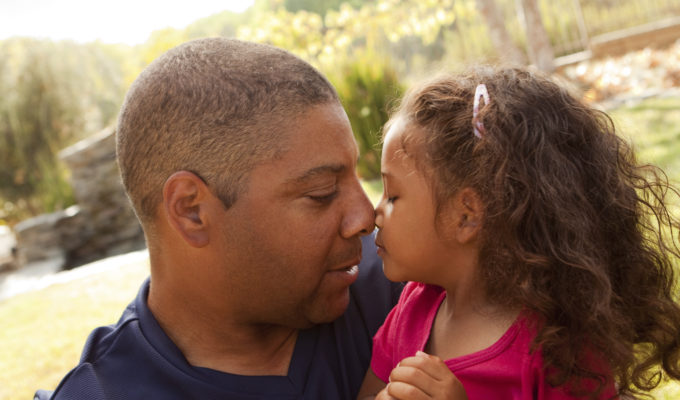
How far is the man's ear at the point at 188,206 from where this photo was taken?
6.47 feet

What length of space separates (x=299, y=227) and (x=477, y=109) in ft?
2.12

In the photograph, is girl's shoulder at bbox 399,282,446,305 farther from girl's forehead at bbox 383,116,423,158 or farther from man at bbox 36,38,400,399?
girl's forehead at bbox 383,116,423,158

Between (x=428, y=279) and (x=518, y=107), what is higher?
(x=518, y=107)

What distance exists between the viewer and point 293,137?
1.94 meters

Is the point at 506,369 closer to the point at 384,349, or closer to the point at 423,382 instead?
the point at 423,382

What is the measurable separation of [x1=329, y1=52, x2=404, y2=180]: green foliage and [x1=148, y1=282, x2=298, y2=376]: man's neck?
20.6ft

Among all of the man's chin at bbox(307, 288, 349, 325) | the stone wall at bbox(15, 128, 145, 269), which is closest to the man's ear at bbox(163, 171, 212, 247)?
the man's chin at bbox(307, 288, 349, 325)

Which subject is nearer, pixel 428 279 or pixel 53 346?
pixel 428 279

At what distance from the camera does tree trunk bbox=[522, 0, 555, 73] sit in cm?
1091

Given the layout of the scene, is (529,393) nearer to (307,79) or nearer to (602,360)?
(602,360)

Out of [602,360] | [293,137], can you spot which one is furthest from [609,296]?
[293,137]

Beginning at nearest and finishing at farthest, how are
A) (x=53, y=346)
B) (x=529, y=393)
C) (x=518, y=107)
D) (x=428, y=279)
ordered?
(x=529, y=393) < (x=518, y=107) < (x=428, y=279) < (x=53, y=346)

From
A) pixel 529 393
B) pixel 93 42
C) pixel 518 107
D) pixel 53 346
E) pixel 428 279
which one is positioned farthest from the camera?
pixel 93 42

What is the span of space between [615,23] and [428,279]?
13.3 m
